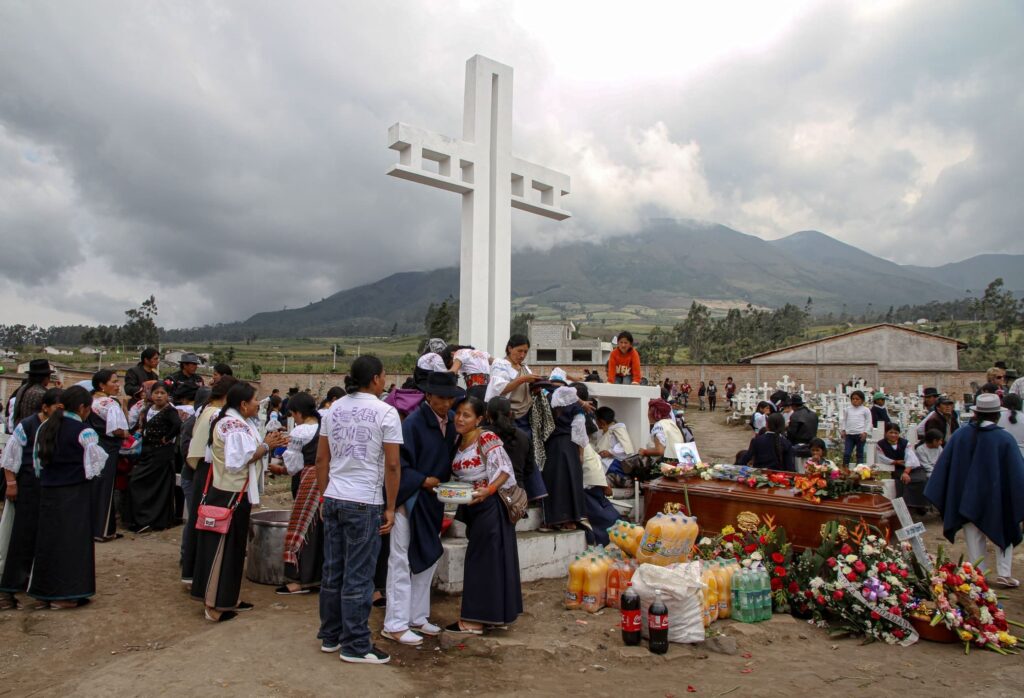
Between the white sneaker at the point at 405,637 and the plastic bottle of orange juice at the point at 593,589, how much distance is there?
4.64 feet

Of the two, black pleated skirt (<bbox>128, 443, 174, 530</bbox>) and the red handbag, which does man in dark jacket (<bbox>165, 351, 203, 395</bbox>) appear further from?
the red handbag

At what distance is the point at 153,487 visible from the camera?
8016 millimetres

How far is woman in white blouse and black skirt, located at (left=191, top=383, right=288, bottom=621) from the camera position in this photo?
5.00 metres

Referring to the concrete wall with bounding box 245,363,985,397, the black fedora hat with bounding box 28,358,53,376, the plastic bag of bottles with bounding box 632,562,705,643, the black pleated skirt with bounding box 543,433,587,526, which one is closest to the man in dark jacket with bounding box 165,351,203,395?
the black fedora hat with bounding box 28,358,53,376

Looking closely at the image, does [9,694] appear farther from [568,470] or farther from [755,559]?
[755,559]

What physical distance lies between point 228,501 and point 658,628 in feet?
10.4

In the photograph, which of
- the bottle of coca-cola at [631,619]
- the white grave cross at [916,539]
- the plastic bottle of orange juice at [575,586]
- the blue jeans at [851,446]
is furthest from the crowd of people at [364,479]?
the blue jeans at [851,446]

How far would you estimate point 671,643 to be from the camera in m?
4.86

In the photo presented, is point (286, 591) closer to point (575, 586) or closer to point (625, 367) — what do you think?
point (575, 586)

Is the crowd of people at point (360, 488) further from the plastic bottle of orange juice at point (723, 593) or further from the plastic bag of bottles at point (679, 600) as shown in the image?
the plastic bottle of orange juice at point (723, 593)

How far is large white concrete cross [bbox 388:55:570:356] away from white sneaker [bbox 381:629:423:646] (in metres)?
4.62

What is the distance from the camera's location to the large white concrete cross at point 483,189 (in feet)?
28.9

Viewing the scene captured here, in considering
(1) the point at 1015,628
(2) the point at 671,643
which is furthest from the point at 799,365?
(2) the point at 671,643

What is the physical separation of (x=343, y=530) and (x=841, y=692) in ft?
10.2
